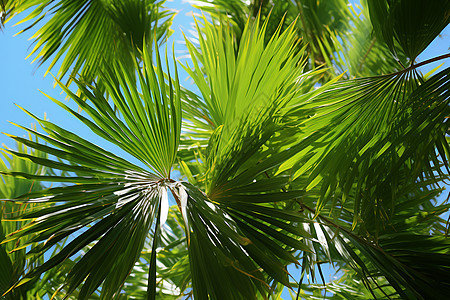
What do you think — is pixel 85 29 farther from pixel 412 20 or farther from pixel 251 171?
pixel 412 20

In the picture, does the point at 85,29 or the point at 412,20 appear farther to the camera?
the point at 85,29

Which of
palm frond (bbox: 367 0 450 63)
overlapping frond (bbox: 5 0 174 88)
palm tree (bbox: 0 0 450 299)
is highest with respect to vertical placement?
overlapping frond (bbox: 5 0 174 88)

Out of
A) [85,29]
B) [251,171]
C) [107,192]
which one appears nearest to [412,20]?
[251,171]

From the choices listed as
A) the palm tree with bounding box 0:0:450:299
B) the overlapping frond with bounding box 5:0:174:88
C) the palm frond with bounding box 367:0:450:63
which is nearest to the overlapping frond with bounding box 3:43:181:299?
the palm tree with bounding box 0:0:450:299

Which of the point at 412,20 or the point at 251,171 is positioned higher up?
the point at 412,20

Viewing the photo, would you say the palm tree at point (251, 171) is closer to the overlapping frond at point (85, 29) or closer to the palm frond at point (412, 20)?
the palm frond at point (412, 20)

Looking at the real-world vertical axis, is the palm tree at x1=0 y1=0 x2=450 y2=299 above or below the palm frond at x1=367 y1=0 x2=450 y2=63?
below

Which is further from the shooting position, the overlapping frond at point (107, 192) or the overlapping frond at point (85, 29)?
the overlapping frond at point (85, 29)

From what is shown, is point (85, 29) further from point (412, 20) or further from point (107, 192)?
point (412, 20)

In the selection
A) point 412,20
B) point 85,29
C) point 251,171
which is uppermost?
point 85,29

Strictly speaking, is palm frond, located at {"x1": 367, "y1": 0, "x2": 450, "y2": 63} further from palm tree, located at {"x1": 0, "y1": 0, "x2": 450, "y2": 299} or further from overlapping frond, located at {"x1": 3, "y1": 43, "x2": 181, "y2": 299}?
overlapping frond, located at {"x1": 3, "y1": 43, "x2": 181, "y2": 299}

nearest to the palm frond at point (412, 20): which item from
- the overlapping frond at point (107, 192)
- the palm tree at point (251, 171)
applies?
the palm tree at point (251, 171)

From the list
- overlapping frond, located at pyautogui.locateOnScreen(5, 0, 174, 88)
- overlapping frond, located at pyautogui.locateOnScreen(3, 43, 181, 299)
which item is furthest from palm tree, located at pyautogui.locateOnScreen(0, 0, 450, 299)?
overlapping frond, located at pyautogui.locateOnScreen(5, 0, 174, 88)

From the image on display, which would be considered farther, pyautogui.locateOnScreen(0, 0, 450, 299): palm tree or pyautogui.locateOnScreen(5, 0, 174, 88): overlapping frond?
pyautogui.locateOnScreen(5, 0, 174, 88): overlapping frond
